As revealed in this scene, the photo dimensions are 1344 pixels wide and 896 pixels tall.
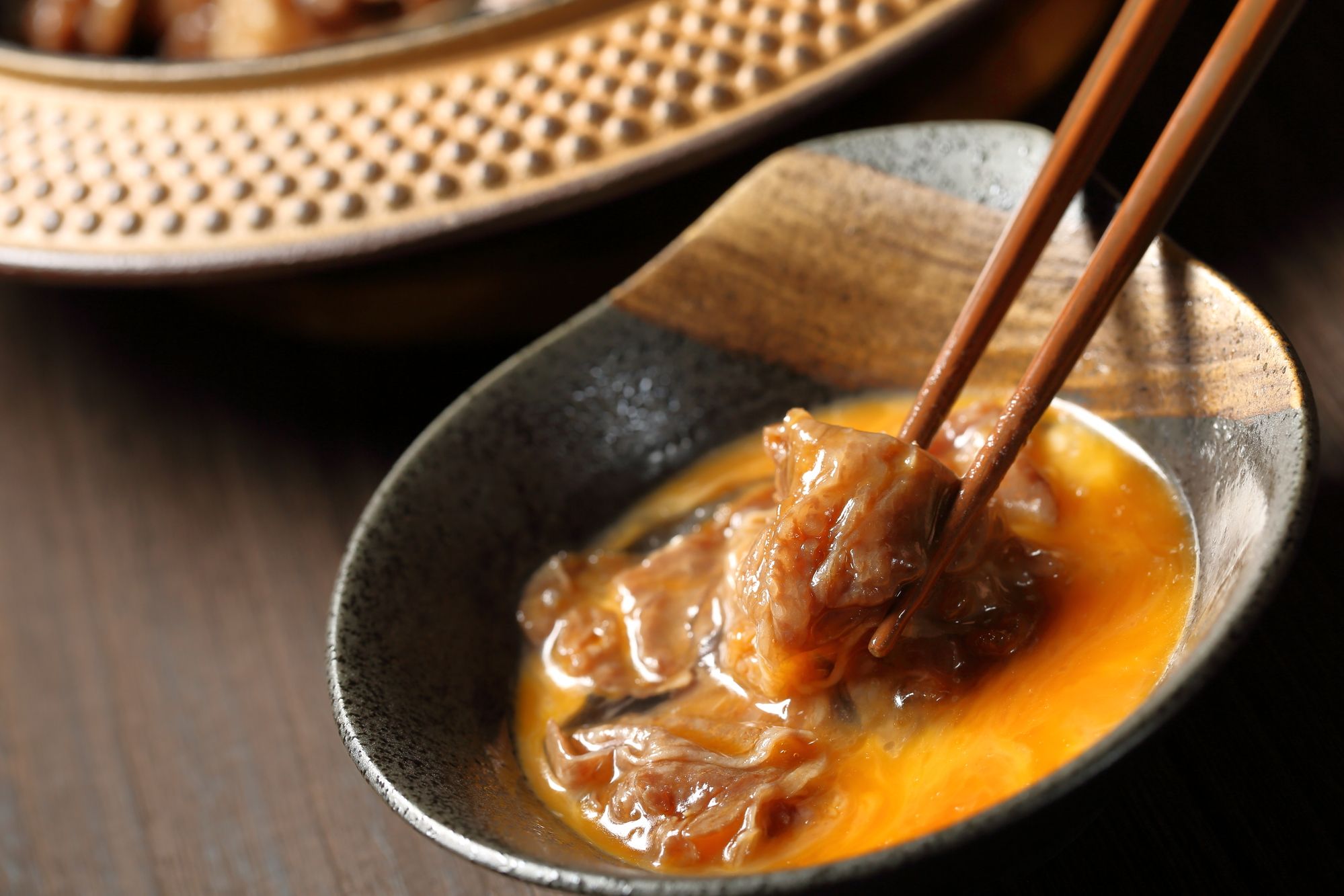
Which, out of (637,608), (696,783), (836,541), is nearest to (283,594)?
(637,608)

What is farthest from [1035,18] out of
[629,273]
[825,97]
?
[629,273]

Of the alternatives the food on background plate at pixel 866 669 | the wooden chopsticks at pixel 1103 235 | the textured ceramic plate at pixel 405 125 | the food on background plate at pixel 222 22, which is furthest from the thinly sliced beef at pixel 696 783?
the food on background plate at pixel 222 22

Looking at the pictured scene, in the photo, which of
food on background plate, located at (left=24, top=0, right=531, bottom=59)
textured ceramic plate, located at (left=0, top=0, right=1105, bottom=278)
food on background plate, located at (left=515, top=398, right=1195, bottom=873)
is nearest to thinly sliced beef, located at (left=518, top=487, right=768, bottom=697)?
food on background plate, located at (left=515, top=398, right=1195, bottom=873)

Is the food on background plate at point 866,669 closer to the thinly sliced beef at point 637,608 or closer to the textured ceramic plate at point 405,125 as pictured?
the thinly sliced beef at point 637,608

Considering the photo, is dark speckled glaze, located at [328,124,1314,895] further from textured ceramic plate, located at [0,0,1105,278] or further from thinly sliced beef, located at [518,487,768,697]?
textured ceramic plate, located at [0,0,1105,278]

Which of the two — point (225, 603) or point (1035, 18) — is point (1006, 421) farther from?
point (225, 603)

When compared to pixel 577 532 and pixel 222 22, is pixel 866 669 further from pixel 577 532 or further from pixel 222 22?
pixel 222 22
